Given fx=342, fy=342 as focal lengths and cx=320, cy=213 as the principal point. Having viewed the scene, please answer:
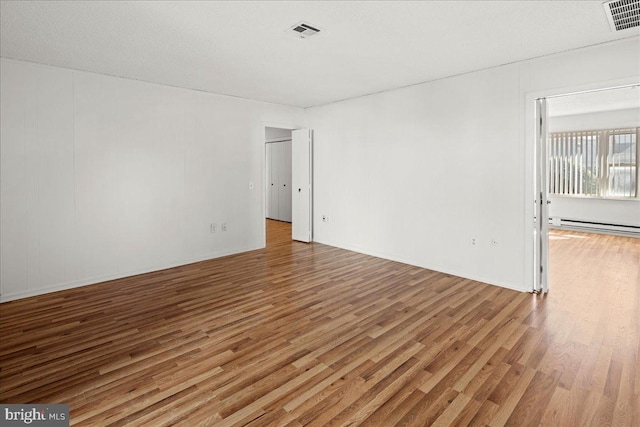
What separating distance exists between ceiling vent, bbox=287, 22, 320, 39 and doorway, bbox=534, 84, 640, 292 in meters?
5.55

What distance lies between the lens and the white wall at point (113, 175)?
153 inches

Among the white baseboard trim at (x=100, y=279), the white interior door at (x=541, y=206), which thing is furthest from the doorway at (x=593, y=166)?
the white baseboard trim at (x=100, y=279)

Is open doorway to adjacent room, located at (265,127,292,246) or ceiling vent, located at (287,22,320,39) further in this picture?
open doorway to adjacent room, located at (265,127,292,246)

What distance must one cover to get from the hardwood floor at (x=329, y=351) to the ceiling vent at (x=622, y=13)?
105 inches

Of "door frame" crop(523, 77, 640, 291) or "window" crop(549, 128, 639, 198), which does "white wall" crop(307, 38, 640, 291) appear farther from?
"window" crop(549, 128, 639, 198)

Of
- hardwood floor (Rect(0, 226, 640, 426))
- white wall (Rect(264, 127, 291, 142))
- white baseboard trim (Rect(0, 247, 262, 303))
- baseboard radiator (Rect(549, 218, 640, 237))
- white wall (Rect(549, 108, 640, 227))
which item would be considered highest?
white wall (Rect(264, 127, 291, 142))

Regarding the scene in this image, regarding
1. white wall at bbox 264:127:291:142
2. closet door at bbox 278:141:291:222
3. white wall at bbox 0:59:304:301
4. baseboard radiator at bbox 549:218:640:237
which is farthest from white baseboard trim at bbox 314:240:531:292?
baseboard radiator at bbox 549:218:640:237

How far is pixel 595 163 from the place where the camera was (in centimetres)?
785

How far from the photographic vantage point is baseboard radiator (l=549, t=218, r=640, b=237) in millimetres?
7195

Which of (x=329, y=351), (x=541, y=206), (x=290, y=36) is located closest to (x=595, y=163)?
(x=541, y=206)

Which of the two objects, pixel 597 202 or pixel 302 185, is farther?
pixel 597 202

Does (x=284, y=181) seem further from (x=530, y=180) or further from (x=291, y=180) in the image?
(x=530, y=180)

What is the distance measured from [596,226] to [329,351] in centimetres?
797

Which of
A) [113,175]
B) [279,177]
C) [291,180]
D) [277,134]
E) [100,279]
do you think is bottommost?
[100,279]
